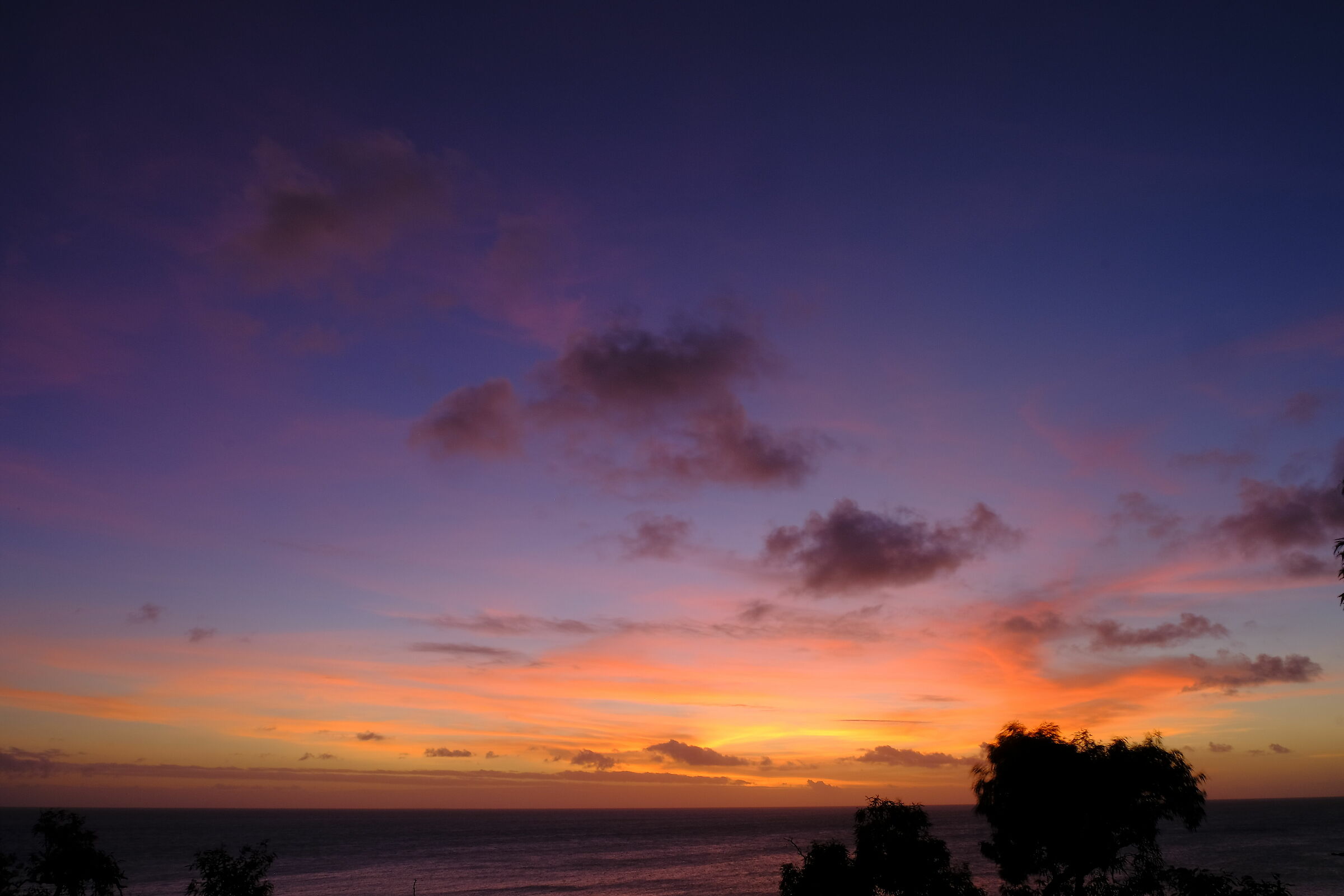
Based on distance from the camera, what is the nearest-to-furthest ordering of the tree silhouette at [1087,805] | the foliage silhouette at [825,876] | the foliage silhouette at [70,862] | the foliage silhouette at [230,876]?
the tree silhouette at [1087,805] < the foliage silhouette at [825,876] < the foliage silhouette at [230,876] < the foliage silhouette at [70,862]

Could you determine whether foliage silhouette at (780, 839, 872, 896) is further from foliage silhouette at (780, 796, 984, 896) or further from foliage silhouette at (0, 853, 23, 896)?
foliage silhouette at (0, 853, 23, 896)

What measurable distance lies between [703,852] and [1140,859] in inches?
6903

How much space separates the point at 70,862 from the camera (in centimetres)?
3853

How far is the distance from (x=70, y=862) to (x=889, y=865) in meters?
38.1

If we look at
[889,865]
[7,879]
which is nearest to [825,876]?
[889,865]

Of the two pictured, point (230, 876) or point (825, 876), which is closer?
point (825, 876)

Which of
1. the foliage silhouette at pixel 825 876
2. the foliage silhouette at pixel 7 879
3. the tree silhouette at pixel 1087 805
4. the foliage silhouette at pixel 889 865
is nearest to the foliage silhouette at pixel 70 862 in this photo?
the foliage silhouette at pixel 7 879

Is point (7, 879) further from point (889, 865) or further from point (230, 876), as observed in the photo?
point (889, 865)

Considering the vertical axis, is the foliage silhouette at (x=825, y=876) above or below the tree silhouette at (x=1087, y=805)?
below

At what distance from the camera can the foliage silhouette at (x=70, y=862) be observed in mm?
38312

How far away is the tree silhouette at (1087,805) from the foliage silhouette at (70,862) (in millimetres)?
40428

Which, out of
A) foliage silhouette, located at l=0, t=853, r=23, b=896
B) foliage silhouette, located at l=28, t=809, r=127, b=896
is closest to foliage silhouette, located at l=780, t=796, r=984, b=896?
foliage silhouette, located at l=28, t=809, r=127, b=896

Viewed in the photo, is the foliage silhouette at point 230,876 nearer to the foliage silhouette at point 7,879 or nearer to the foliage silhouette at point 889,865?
the foliage silhouette at point 7,879

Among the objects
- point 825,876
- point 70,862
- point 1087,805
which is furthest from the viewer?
point 70,862
